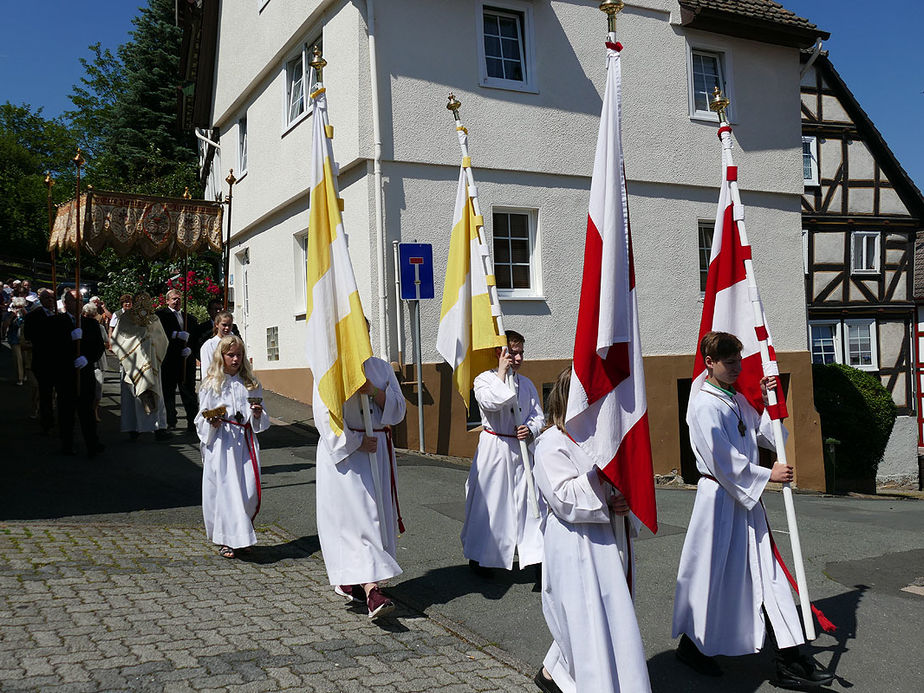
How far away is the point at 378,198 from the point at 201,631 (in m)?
8.43

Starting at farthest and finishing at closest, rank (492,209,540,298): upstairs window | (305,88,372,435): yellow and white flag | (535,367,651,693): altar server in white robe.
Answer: (492,209,540,298): upstairs window
(305,88,372,435): yellow and white flag
(535,367,651,693): altar server in white robe

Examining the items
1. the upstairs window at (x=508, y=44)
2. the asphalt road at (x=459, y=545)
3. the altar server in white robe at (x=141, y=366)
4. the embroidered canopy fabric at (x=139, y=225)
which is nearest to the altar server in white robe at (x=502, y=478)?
the asphalt road at (x=459, y=545)

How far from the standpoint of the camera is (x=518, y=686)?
439 cm

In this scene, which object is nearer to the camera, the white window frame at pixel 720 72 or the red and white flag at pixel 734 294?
the red and white flag at pixel 734 294

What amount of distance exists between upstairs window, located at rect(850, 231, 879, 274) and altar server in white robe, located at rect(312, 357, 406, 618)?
21.0m

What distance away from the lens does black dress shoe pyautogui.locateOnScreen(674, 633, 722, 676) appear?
4.59 metres

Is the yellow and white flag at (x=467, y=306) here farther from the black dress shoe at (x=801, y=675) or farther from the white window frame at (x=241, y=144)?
the white window frame at (x=241, y=144)

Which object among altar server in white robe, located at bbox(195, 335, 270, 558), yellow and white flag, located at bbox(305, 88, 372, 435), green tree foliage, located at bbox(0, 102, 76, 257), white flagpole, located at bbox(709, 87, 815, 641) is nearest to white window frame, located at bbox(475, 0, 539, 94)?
white flagpole, located at bbox(709, 87, 815, 641)

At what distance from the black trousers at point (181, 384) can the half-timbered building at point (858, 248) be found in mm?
17041

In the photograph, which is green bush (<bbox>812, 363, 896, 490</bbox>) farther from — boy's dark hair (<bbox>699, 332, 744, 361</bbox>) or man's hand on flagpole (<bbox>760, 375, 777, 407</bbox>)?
boy's dark hair (<bbox>699, 332, 744, 361</bbox>)

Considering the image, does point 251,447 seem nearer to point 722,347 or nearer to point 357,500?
point 357,500

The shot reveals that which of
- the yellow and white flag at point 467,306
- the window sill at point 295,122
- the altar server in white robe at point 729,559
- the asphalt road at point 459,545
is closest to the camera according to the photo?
the altar server in white robe at point 729,559

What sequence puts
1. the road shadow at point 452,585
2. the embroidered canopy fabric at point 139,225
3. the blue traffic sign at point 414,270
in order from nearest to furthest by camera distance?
the road shadow at point 452,585 < the embroidered canopy fabric at point 139,225 < the blue traffic sign at point 414,270

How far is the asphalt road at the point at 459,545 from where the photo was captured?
4.96 metres
